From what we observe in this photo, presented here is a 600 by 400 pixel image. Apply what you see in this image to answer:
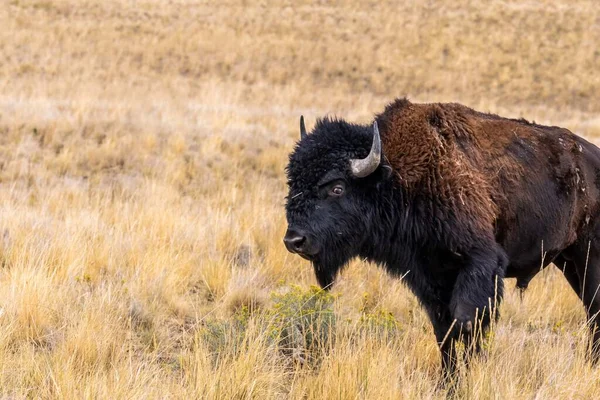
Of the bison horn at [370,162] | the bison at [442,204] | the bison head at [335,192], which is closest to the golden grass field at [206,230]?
the bison at [442,204]

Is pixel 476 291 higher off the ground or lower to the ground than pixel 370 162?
lower

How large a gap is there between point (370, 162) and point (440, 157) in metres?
0.58

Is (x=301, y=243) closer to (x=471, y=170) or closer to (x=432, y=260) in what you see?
(x=432, y=260)

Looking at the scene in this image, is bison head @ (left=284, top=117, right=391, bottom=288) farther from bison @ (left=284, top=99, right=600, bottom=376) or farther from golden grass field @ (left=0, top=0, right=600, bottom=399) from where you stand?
golden grass field @ (left=0, top=0, right=600, bottom=399)

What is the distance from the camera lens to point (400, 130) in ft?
16.7

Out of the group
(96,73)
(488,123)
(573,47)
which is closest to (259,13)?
(96,73)

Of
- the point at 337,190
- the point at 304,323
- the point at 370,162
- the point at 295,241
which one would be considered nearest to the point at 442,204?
the point at 370,162

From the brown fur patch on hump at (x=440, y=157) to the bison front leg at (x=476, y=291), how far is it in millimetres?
254

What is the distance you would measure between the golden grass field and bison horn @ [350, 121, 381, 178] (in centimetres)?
108

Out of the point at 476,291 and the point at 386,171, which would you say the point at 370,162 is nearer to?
the point at 386,171

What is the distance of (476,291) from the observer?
14.7ft

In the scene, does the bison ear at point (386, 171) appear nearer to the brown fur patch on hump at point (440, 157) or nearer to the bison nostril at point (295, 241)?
the brown fur patch on hump at point (440, 157)

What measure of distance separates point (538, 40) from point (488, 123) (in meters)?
32.4

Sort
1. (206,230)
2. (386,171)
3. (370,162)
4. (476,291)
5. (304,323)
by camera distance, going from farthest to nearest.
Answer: (206,230) < (304,323) < (386,171) < (370,162) < (476,291)
